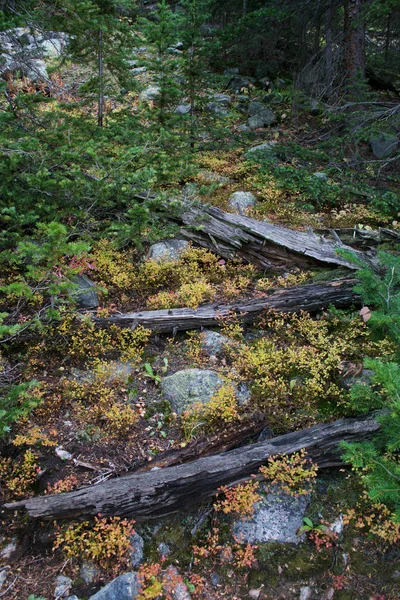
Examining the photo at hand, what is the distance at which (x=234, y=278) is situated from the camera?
25.2ft

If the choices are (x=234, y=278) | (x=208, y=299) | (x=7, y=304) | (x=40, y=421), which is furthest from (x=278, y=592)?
Result: (x=7, y=304)

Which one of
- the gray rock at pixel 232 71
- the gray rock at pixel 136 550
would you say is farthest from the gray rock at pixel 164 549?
the gray rock at pixel 232 71

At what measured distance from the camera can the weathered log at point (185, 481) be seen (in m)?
4.17

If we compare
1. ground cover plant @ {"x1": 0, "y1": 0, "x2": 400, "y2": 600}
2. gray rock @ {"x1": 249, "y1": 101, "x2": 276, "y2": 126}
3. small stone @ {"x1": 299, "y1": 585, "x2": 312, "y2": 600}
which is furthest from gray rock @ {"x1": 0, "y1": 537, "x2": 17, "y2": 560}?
gray rock @ {"x1": 249, "y1": 101, "x2": 276, "y2": 126}

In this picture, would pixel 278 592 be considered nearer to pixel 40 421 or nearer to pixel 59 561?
pixel 59 561

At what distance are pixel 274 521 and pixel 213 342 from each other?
2761 millimetres

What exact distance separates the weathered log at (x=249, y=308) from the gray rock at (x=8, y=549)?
10.4ft

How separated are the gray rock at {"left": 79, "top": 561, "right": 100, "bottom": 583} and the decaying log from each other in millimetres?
5672

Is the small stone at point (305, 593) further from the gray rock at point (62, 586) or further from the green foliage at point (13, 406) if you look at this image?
the green foliage at point (13, 406)

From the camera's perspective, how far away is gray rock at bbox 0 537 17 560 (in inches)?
157

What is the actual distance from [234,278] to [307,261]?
1487 mm

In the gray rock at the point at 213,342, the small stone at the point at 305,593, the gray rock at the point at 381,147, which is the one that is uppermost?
the gray rock at the point at 381,147

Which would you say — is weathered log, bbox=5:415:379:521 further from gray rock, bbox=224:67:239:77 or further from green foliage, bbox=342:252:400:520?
gray rock, bbox=224:67:239:77

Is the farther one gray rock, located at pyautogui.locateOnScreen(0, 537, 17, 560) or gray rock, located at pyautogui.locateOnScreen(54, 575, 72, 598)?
gray rock, located at pyautogui.locateOnScreen(0, 537, 17, 560)
